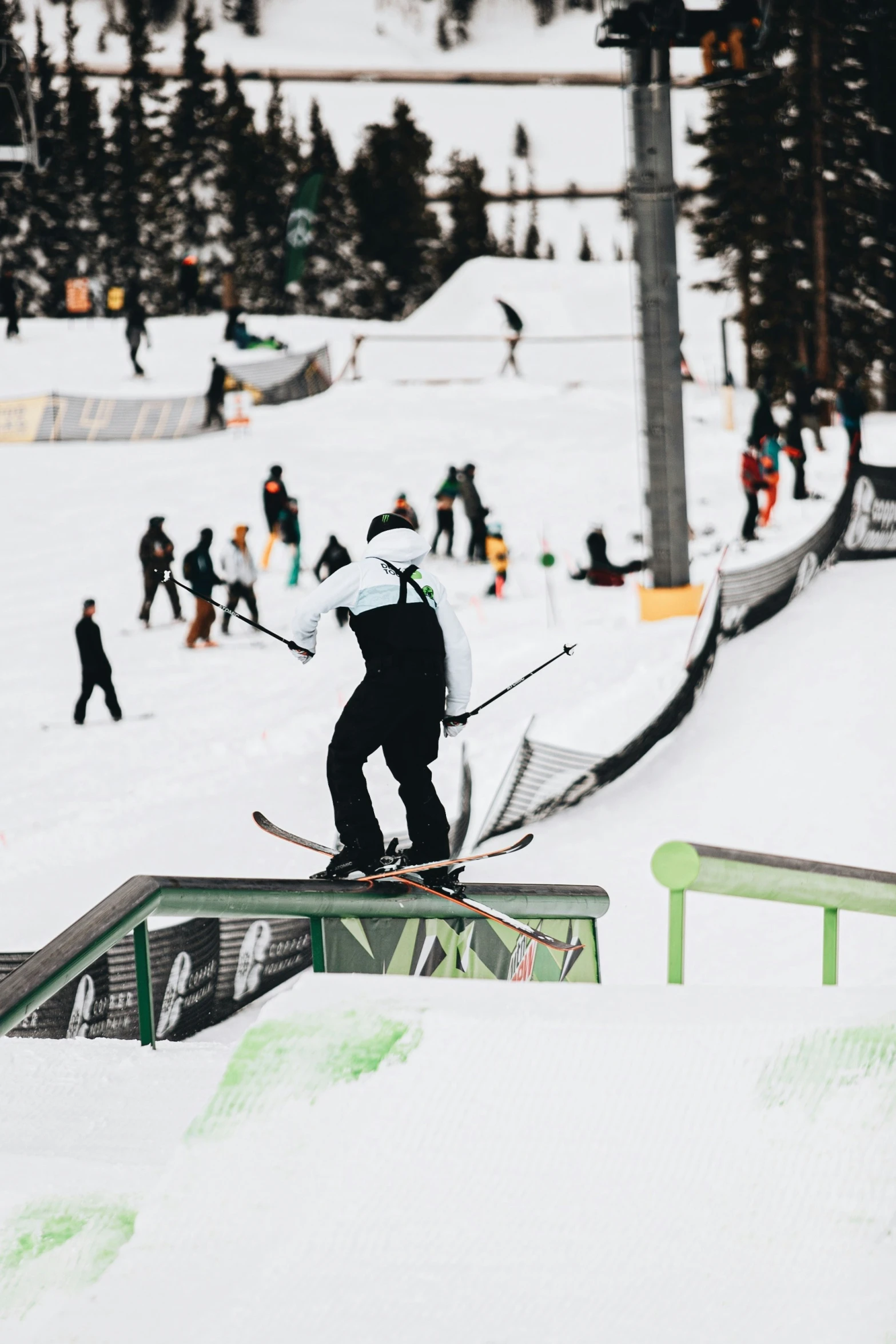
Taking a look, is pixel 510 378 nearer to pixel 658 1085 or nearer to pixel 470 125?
pixel 658 1085

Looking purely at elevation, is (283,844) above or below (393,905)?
below

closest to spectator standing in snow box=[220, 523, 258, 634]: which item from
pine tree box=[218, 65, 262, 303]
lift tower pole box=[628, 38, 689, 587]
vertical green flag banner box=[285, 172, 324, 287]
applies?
lift tower pole box=[628, 38, 689, 587]

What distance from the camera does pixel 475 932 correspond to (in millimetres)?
4820

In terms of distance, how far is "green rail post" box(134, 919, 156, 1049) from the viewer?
4293 mm

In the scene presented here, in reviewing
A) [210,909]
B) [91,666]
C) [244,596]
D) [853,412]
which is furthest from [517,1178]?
[853,412]

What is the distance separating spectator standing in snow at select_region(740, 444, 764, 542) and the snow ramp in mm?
13575

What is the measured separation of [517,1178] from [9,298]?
3218cm

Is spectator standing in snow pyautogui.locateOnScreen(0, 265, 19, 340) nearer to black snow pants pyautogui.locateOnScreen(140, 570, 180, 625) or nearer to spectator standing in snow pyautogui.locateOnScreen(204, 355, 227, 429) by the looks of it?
spectator standing in snow pyautogui.locateOnScreen(204, 355, 227, 429)

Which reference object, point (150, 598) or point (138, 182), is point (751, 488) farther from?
point (138, 182)

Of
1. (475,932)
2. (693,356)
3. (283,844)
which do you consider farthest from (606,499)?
(693,356)

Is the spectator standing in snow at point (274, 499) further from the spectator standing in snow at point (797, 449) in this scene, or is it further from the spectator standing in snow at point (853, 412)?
the spectator standing in snow at point (853, 412)

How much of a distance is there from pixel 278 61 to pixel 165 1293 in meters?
155

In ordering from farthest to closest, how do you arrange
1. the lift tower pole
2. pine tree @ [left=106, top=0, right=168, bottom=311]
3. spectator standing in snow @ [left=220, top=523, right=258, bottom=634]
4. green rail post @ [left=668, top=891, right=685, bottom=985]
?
pine tree @ [left=106, top=0, right=168, bottom=311] → spectator standing in snow @ [left=220, top=523, right=258, bottom=634] → the lift tower pole → green rail post @ [left=668, top=891, right=685, bottom=985]

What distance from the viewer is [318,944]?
14.8 ft
